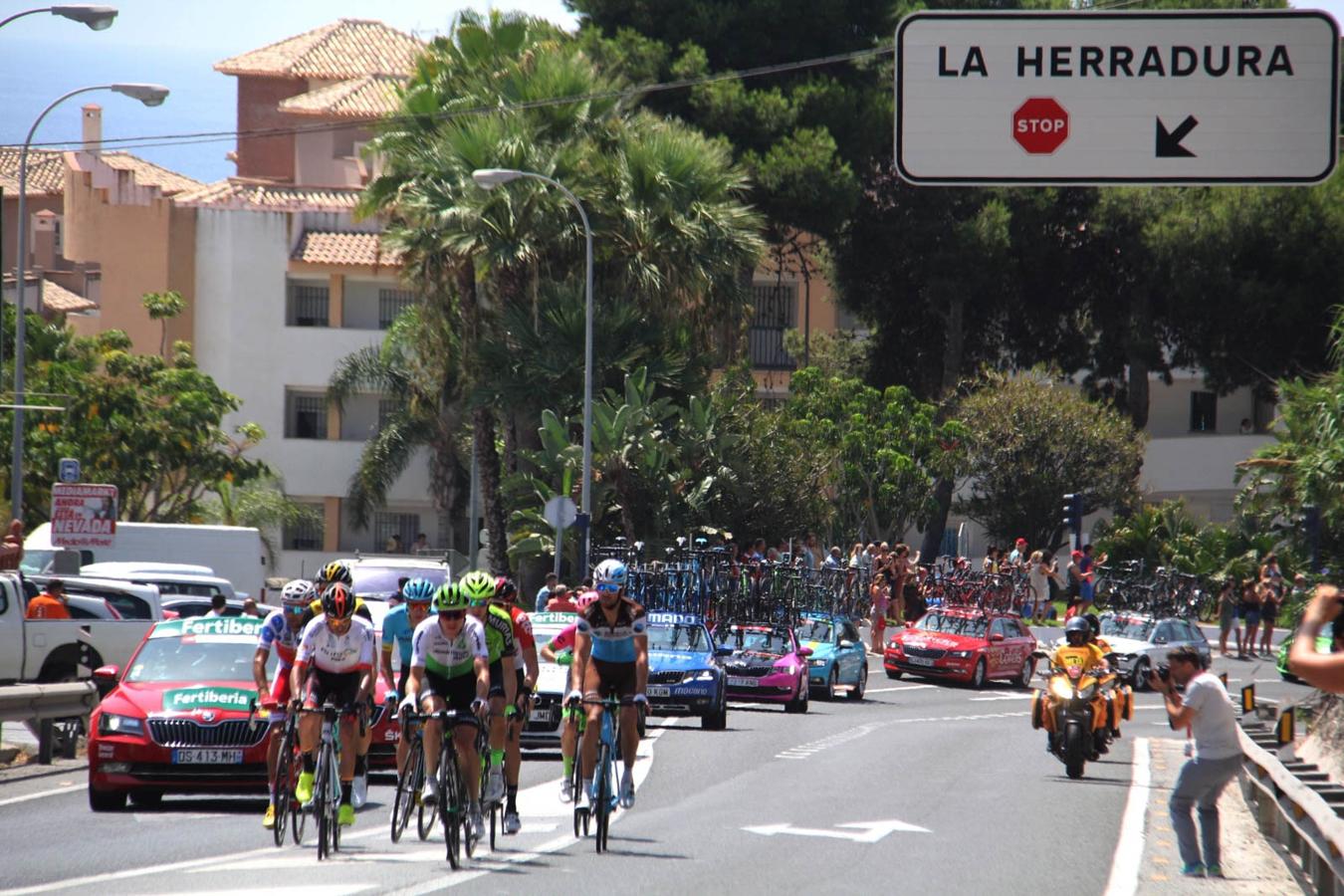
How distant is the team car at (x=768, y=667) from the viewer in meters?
30.0

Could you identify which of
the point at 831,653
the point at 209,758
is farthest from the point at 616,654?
the point at 831,653

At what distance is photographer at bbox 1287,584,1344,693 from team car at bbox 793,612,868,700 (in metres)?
26.2

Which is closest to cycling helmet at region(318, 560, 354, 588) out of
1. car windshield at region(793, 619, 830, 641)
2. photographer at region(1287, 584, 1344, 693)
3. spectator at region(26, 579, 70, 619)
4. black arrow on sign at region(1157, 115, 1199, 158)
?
black arrow on sign at region(1157, 115, 1199, 158)

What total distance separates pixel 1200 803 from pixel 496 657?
483cm

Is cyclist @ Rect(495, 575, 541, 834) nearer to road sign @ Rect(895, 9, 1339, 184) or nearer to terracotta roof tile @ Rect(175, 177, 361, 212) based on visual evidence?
road sign @ Rect(895, 9, 1339, 184)

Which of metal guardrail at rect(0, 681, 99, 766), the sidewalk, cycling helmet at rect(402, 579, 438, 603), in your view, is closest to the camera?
the sidewalk

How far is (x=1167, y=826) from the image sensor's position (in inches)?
673

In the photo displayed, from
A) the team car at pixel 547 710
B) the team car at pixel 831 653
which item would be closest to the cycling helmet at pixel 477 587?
the team car at pixel 547 710

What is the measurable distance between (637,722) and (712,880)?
2.70 meters

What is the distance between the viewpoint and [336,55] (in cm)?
7644

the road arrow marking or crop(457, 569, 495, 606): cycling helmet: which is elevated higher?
crop(457, 569, 495, 606): cycling helmet

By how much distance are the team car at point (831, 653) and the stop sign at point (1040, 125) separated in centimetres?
2505

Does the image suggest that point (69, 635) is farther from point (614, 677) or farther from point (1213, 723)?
point (1213, 723)

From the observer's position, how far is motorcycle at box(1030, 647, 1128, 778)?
21.1 m
